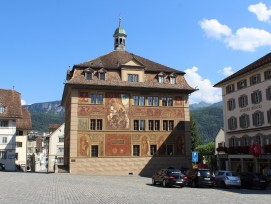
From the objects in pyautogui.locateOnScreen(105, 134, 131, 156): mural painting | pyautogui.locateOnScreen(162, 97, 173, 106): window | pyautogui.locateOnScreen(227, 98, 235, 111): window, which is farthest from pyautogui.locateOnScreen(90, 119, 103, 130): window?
pyautogui.locateOnScreen(227, 98, 235, 111): window

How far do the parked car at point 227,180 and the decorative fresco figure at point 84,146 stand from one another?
19326 millimetres

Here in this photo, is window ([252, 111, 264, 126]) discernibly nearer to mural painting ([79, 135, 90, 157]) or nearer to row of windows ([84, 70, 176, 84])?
row of windows ([84, 70, 176, 84])

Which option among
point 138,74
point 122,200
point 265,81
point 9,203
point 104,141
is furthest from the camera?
point 138,74

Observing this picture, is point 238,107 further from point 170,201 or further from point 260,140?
point 170,201

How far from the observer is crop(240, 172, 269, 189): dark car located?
30.8m

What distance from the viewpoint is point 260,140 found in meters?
44.0

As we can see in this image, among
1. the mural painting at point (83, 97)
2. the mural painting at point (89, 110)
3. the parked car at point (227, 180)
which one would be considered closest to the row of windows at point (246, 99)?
the parked car at point (227, 180)

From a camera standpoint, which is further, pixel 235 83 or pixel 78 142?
pixel 235 83

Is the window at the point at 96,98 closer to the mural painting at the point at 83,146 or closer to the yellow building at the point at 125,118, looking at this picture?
the yellow building at the point at 125,118

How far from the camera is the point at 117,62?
50.3 metres

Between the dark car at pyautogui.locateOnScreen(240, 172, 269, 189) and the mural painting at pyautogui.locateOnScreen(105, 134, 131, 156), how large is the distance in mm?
17726

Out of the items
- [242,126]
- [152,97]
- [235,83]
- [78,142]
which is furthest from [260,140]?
[78,142]

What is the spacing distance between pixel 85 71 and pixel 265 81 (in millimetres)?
24245

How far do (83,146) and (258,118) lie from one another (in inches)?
942
